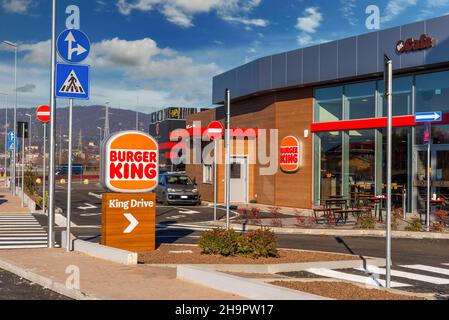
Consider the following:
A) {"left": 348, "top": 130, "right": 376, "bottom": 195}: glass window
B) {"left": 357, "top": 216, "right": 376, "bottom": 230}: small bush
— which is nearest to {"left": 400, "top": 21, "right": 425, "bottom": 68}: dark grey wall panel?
{"left": 348, "top": 130, "right": 376, "bottom": 195}: glass window

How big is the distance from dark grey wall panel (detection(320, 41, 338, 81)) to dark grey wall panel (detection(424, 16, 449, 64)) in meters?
4.80

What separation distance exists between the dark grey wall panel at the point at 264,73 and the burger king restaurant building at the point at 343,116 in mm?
51

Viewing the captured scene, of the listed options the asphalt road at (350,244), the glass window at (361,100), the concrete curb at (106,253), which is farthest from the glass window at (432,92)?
the concrete curb at (106,253)

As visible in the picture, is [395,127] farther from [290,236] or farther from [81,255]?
[81,255]

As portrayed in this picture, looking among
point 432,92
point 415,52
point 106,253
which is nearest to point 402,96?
point 432,92

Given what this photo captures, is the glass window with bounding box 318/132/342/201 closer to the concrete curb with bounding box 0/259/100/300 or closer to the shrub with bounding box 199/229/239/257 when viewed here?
the shrub with bounding box 199/229/239/257

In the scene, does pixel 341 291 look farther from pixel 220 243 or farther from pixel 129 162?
pixel 129 162

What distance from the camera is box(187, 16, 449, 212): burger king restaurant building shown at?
23.0 metres

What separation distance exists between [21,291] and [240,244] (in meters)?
4.32

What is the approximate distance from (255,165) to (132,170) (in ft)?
65.3

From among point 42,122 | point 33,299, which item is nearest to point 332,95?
point 42,122

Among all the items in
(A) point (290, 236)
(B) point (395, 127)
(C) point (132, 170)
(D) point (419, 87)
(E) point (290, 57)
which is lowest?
(A) point (290, 236)

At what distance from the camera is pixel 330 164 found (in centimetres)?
2805
